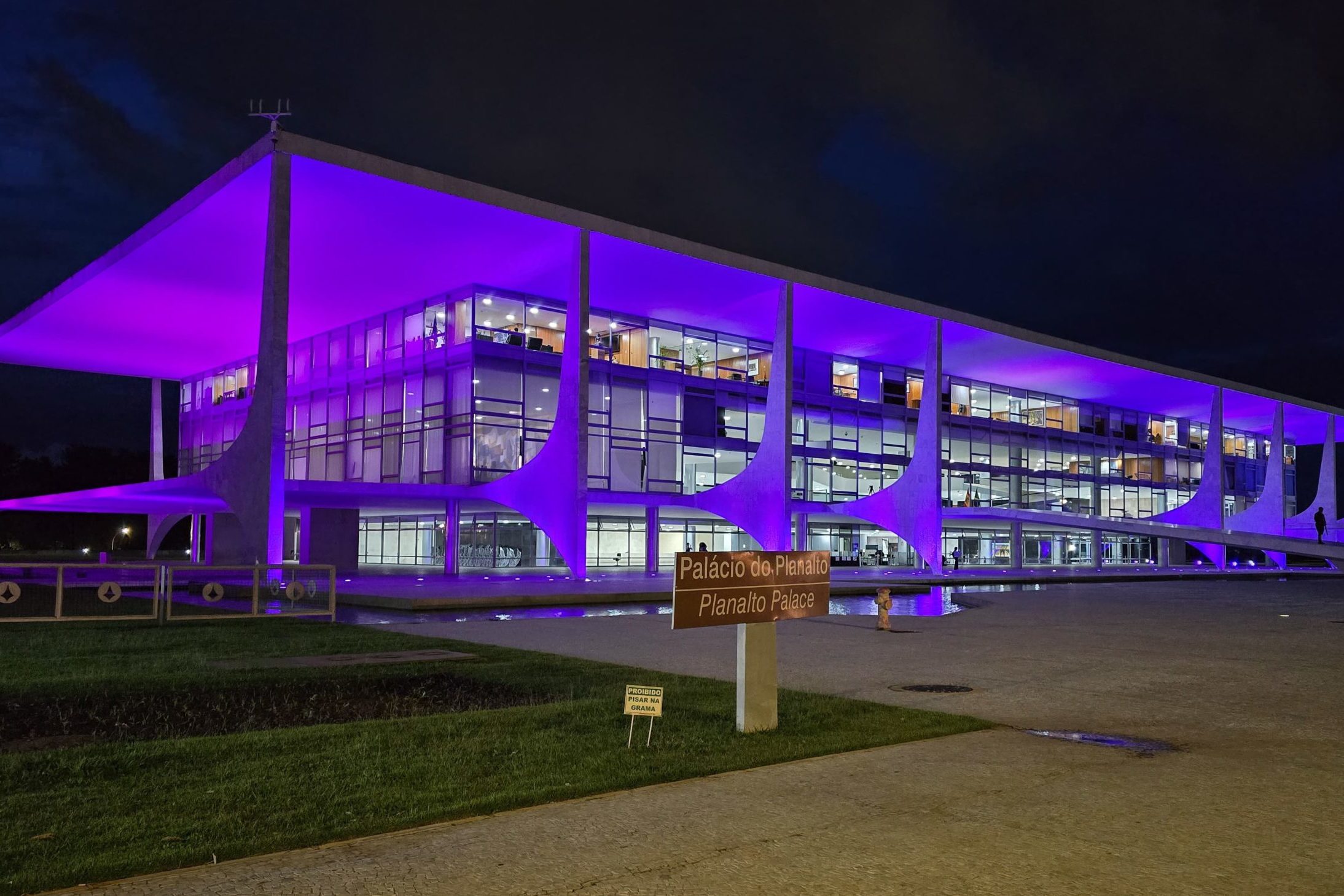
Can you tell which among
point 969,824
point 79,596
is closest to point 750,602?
point 969,824

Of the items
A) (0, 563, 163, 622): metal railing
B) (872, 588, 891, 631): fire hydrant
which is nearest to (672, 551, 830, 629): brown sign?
(872, 588, 891, 631): fire hydrant

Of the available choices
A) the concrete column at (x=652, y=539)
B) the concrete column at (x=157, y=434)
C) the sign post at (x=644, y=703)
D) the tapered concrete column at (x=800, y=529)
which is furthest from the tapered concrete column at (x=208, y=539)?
the sign post at (x=644, y=703)

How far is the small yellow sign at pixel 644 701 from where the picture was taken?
783 cm

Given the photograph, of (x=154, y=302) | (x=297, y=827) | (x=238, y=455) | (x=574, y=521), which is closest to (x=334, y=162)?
(x=238, y=455)

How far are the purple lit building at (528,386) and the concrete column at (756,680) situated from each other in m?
21.6

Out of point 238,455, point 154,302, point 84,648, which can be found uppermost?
point 154,302

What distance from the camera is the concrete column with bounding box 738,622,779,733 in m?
8.61

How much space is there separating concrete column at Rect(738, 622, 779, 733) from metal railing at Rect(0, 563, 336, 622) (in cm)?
1175

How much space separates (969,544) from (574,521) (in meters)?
35.5

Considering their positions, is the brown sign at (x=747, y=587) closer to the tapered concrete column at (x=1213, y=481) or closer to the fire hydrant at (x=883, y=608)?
the fire hydrant at (x=883, y=608)

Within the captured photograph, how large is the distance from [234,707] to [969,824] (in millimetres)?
7288

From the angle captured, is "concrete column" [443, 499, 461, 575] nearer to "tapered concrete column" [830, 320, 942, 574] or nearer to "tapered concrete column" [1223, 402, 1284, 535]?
"tapered concrete column" [830, 320, 942, 574]

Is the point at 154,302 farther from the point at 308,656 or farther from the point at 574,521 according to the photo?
the point at 308,656

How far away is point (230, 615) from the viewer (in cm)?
1942
